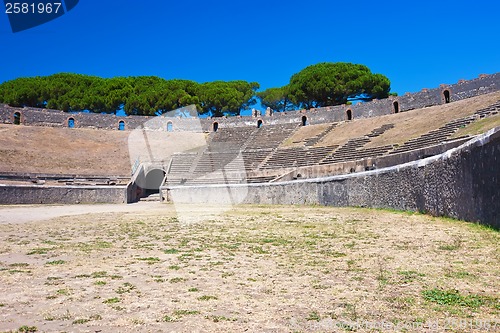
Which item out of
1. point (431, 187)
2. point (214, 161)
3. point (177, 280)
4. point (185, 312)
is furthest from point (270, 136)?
point (185, 312)

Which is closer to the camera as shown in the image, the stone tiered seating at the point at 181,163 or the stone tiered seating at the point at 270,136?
the stone tiered seating at the point at 181,163

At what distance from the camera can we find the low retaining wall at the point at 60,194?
68.3ft

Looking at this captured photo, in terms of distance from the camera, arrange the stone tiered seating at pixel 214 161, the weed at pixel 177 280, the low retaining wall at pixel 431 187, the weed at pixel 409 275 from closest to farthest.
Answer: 1. the weed at pixel 409 275
2. the weed at pixel 177 280
3. the low retaining wall at pixel 431 187
4. the stone tiered seating at pixel 214 161

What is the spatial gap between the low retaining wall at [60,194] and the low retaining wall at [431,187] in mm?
9880

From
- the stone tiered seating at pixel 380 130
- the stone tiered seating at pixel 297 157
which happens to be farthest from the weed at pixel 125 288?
the stone tiered seating at pixel 380 130

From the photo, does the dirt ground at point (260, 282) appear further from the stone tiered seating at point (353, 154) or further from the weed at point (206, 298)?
the stone tiered seating at point (353, 154)

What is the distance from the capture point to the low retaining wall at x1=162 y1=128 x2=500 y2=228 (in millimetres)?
6793

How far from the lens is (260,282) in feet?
13.9

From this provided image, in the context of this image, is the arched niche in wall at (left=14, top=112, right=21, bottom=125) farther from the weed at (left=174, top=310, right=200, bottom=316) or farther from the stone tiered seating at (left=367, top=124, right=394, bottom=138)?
the weed at (left=174, top=310, right=200, bottom=316)

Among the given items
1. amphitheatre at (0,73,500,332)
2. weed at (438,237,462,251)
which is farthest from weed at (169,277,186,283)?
weed at (438,237,462,251)

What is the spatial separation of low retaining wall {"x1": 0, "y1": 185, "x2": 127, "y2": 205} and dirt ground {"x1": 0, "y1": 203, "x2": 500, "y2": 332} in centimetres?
1499

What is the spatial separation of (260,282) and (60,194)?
2027cm

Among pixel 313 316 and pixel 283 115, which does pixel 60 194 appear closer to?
pixel 313 316

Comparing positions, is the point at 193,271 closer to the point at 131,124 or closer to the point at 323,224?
the point at 323,224
